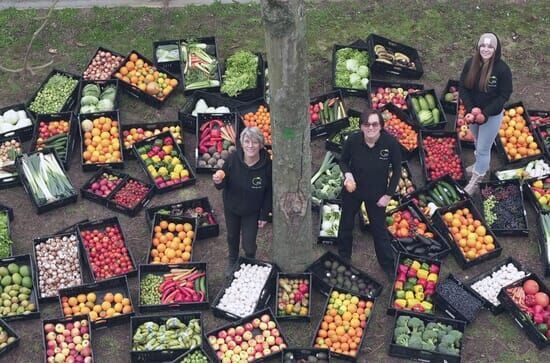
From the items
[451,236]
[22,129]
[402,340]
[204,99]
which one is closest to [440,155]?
[451,236]

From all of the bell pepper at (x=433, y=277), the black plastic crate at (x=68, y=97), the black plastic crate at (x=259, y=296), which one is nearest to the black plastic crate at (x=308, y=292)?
the black plastic crate at (x=259, y=296)

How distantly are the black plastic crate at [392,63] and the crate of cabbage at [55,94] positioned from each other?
4.74 m

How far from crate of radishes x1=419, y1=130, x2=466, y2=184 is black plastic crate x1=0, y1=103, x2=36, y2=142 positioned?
576cm

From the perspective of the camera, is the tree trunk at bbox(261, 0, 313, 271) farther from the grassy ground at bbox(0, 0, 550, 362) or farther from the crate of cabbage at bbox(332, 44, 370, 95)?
the crate of cabbage at bbox(332, 44, 370, 95)

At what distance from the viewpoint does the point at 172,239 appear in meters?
9.40

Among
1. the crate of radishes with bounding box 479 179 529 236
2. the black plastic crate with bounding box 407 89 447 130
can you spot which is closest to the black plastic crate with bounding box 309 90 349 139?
the black plastic crate with bounding box 407 89 447 130

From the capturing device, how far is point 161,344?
8.21 meters

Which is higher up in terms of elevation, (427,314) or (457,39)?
(457,39)

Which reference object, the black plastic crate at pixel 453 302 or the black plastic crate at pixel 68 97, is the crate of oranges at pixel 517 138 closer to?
the black plastic crate at pixel 453 302

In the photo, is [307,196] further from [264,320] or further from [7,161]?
[7,161]

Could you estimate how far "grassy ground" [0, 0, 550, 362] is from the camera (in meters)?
10.1

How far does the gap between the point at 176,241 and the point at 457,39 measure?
6.62m

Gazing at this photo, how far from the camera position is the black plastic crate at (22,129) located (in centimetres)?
1078

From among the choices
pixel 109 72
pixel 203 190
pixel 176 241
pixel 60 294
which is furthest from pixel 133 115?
pixel 60 294
